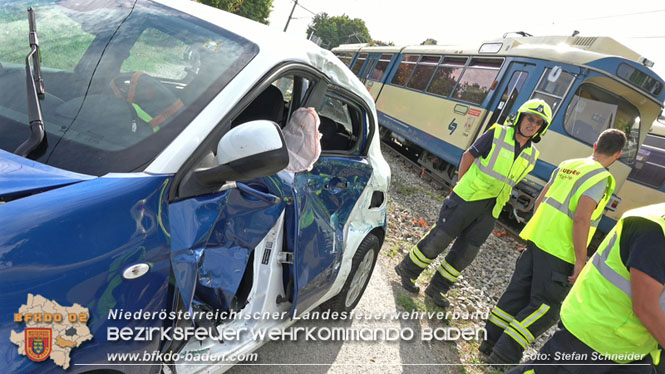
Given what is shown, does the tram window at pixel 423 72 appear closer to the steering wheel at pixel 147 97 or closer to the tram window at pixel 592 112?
the tram window at pixel 592 112

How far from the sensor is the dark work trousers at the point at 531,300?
3289 mm

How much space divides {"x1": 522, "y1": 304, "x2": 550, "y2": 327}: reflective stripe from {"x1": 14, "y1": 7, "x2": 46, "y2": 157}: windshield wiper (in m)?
3.53

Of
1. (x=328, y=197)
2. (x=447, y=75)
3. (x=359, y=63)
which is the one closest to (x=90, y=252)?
(x=328, y=197)

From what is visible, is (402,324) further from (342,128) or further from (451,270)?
(342,128)

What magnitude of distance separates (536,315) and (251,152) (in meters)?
3.01

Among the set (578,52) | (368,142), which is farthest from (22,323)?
(578,52)

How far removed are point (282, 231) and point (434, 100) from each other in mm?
9415

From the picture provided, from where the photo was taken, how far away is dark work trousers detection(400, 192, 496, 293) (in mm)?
4016

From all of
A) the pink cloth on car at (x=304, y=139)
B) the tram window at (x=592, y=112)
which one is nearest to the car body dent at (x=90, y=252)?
the pink cloth on car at (x=304, y=139)

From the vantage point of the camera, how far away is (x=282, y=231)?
2178 millimetres

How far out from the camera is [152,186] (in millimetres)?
1374

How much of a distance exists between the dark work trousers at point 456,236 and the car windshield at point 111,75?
2898 millimetres

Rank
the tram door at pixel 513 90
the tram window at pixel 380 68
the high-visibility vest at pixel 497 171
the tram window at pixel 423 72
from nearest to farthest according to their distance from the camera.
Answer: the high-visibility vest at pixel 497 171 → the tram door at pixel 513 90 → the tram window at pixel 423 72 → the tram window at pixel 380 68

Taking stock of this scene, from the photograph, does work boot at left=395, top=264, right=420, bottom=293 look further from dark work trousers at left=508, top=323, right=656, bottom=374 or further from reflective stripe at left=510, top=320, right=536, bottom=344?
dark work trousers at left=508, top=323, right=656, bottom=374
